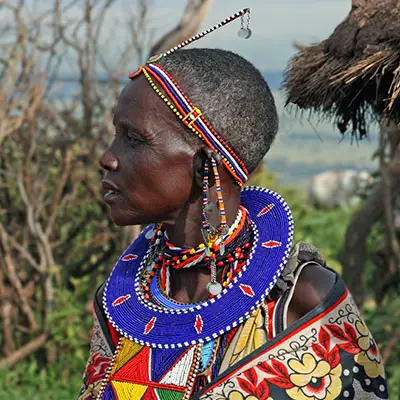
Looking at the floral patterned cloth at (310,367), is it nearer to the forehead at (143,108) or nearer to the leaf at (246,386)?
the leaf at (246,386)

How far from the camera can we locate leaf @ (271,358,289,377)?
208cm

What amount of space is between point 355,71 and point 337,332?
696 mm

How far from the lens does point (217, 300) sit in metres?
2.22

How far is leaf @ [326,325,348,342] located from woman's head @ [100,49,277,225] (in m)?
0.50

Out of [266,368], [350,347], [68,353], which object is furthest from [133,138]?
[68,353]

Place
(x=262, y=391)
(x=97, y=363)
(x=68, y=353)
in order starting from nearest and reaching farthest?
(x=262, y=391), (x=97, y=363), (x=68, y=353)

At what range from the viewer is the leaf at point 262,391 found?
6.79ft

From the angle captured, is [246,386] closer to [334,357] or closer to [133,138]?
[334,357]

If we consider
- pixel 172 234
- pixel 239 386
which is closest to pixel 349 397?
pixel 239 386

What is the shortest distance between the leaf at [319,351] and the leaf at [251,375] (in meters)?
0.17

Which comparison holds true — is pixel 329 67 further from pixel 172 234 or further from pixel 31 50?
pixel 31 50

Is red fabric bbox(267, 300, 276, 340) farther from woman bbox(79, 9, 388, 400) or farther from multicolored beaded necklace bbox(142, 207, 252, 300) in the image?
multicolored beaded necklace bbox(142, 207, 252, 300)

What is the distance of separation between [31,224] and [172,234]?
297 cm

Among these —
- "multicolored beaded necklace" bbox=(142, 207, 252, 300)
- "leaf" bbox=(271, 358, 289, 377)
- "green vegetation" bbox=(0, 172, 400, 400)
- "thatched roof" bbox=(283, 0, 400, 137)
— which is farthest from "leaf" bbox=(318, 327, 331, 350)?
"green vegetation" bbox=(0, 172, 400, 400)
